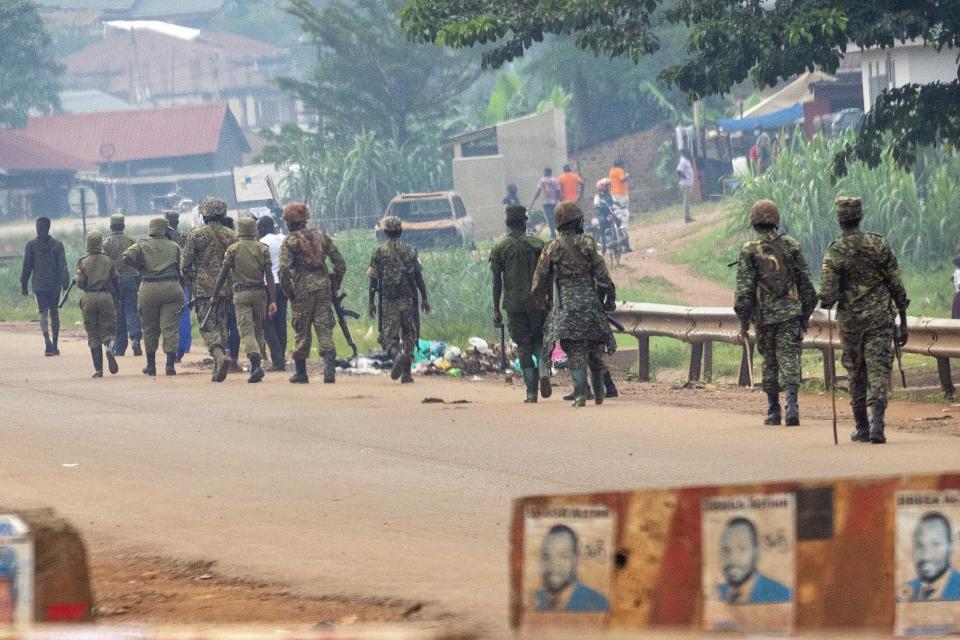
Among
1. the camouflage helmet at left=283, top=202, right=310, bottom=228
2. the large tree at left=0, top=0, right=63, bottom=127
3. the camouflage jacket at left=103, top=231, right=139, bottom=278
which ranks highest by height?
the large tree at left=0, top=0, right=63, bottom=127

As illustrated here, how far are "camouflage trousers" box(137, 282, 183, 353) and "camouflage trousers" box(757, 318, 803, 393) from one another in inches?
315

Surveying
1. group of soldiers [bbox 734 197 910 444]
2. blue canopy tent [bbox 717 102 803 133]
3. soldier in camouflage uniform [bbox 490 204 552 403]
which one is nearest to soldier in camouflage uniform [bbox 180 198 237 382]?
soldier in camouflage uniform [bbox 490 204 552 403]

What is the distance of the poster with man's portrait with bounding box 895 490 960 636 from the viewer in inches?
245

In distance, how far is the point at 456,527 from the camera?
32.0 ft

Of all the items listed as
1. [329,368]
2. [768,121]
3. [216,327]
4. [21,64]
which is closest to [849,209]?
[329,368]

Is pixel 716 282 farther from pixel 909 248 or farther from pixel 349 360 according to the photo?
pixel 349 360

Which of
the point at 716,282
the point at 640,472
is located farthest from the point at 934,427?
the point at 716,282

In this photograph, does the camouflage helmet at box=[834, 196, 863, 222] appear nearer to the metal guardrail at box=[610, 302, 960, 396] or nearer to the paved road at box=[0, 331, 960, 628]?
the paved road at box=[0, 331, 960, 628]

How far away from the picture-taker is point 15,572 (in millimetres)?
6020

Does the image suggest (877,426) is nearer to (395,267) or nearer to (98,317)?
(395,267)

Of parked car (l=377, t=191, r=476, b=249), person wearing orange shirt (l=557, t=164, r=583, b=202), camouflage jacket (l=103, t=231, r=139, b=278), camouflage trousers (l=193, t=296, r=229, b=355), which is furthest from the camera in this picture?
parked car (l=377, t=191, r=476, b=249)

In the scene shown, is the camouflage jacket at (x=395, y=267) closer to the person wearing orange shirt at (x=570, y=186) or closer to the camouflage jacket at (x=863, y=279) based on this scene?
the camouflage jacket at (x=863, y=279)

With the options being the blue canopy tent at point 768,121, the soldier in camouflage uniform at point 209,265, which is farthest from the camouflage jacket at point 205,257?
A: the blue canopy tent at point 768,121

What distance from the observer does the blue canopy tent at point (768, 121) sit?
49969mm
